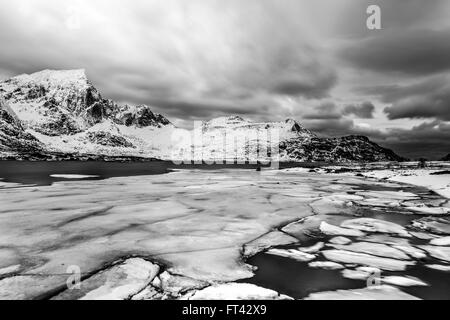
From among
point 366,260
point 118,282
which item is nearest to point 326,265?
point 366,260

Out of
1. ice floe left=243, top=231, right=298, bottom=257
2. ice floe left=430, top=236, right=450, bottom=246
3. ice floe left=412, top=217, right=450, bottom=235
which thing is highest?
ice floe left=243, top=231, right=298, bottom=257

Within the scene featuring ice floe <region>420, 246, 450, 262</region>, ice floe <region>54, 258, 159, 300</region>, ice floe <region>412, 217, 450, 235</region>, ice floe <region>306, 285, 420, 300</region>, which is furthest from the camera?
ice floe <region>412, 217, 450, 235</region>

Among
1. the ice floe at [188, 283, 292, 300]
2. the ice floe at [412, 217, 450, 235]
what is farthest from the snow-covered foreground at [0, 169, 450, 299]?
the ice floe at [412, 217, 450, 235]

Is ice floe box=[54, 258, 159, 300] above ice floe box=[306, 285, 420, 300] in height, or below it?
above

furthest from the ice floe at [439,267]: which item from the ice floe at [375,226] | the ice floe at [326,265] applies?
the ice floe at [375,226]

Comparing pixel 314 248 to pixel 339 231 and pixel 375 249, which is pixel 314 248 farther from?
pixel 339 231

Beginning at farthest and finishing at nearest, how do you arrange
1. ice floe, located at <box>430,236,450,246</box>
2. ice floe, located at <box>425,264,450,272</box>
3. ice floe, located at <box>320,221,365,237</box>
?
1. ice floe, located at <box>320,221,365,237</box>
2. ice floe, located at <box>430,236,450,246</box>
3. ice floe, located at <box>425,264,450,272</box>

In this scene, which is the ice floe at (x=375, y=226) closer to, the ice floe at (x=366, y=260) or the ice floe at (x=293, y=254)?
the ice floe at (x=366, y=260)

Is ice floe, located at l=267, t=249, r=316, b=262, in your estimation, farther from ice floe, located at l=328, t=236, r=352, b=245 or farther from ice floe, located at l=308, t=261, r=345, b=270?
ice floe, located at l=328, t=236, r=352, b=245

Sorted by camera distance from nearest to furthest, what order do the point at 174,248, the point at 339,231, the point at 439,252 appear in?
the point at 174,248, the point at 439,252, the point at 339,231

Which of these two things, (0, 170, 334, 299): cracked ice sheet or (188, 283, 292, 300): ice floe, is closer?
(188, 283, 292, 300): ice floe
